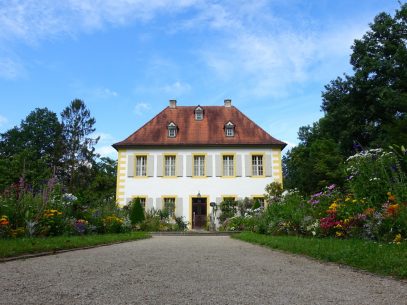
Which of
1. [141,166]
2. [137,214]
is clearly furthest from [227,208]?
[141,166]

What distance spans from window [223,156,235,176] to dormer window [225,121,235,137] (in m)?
1.80

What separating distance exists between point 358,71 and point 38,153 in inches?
1433

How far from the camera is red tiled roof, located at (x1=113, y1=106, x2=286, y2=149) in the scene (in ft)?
91.7

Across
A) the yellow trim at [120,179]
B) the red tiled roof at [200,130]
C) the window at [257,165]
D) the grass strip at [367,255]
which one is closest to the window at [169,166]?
the red tiled roof at [200,130]

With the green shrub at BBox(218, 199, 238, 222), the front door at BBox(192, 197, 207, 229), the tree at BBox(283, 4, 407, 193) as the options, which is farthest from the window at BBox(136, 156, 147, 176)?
the tree at BBox(283, 4, 407, 193)

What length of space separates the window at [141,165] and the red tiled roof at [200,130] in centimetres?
105

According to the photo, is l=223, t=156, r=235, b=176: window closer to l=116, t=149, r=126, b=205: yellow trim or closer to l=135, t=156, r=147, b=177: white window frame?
l=135, t=156, r=147, b=177: white window frame

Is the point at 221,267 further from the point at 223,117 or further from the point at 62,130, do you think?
the point at 62,130

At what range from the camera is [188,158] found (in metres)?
27.8

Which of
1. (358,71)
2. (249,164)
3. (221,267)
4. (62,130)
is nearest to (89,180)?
(62,130)

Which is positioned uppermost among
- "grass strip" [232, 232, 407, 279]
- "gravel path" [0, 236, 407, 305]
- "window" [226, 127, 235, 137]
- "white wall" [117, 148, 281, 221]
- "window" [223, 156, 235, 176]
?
"window" [226, 127, 235, 137]

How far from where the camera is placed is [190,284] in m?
3.90

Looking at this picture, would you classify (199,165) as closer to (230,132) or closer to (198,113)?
(230,132)

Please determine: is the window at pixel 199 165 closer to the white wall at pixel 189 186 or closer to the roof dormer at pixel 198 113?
the white wall at pixel 189 186
